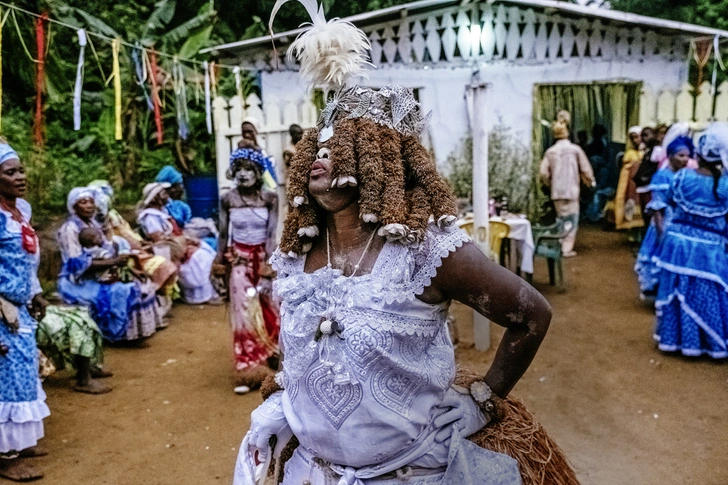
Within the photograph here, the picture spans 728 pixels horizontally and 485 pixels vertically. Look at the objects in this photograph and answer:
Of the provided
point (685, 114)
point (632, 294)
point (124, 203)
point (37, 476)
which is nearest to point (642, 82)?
point (685, 114)

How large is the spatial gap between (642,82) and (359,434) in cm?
1274

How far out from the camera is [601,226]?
575 inches

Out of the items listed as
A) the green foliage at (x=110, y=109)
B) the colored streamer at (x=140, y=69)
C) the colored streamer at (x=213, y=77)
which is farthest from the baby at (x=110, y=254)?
the colored streamer at (x=213, y=77)

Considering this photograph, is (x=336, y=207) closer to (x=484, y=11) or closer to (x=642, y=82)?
(x=484, y=11)

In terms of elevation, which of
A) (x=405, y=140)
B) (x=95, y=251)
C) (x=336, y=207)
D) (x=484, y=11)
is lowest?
(x=95, y=251)

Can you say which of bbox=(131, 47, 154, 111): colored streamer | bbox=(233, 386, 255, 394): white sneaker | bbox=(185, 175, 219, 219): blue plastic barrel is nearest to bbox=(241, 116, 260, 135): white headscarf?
bbox=(131, 47, 154, 111): colored streamer

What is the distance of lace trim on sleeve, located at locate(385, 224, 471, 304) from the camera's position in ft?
6.66

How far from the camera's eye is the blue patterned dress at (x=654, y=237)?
711 centimetres

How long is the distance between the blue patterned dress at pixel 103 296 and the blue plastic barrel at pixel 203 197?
4594 mm

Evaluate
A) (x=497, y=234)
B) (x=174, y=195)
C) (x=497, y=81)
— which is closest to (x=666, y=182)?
(x=497, y=234)

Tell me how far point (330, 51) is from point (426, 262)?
80 centimetres

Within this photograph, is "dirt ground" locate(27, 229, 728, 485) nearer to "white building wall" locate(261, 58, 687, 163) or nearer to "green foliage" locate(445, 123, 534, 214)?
"green foliage" locate(445, 123, 534, 214)

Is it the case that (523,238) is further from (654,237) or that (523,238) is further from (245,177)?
(245,177)

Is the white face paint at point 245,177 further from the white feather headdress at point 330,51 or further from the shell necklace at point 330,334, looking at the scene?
the shell necklace at point 330,334
